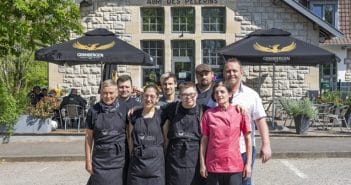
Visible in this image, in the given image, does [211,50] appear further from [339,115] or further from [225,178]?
[225,178]

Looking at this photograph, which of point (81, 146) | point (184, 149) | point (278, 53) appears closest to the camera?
point (184, 149)

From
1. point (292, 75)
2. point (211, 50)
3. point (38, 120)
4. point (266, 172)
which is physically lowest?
point (266, 172)

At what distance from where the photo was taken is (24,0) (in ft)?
46.9

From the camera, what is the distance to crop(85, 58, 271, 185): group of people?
536 cm

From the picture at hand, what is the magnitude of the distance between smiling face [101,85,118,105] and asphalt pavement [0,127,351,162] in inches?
232

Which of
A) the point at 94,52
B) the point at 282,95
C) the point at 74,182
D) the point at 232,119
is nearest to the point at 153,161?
the point at 232,119

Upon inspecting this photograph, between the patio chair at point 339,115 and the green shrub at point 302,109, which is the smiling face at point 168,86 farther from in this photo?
the patio chair at point 339,115

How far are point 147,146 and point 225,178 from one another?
81cm

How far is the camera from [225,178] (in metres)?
5.38

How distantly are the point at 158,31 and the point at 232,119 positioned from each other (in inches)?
616

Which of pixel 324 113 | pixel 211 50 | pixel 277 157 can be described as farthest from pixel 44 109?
pixel 211 50

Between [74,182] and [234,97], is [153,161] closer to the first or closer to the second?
[234,97]

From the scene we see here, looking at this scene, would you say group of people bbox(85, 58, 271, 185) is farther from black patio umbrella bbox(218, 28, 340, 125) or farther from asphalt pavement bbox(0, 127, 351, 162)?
black patio umbrella bbox(218, 28, 340, 125)

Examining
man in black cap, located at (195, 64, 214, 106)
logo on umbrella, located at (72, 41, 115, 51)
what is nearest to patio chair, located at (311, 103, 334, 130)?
logo on umbrella, located at (72, 41, 115, 51)
